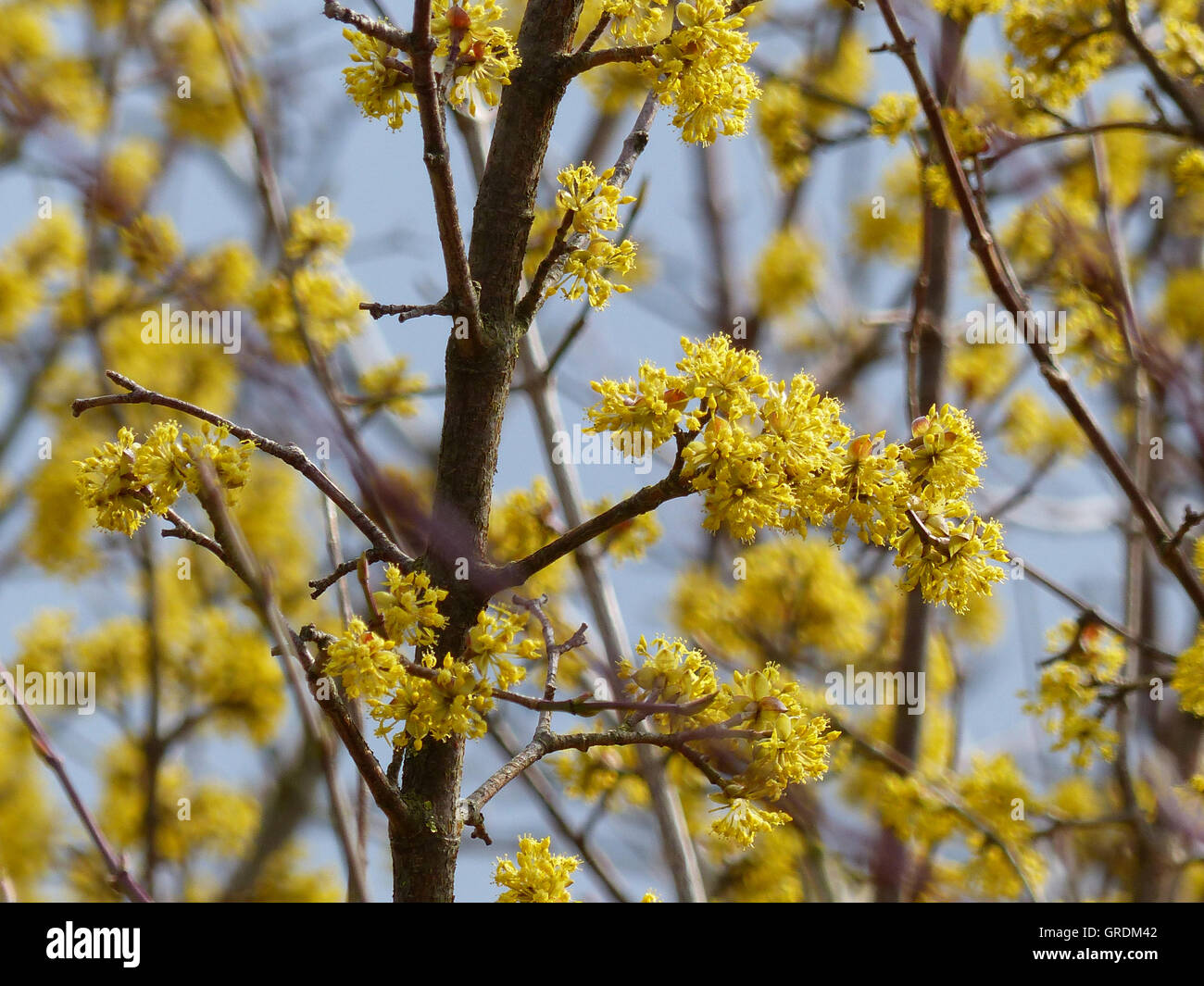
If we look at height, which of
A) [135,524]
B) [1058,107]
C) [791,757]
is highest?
[1058,107]

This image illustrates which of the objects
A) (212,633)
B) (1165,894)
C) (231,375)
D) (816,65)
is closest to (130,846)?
(212,633)

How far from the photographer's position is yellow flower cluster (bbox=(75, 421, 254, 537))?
192 cm

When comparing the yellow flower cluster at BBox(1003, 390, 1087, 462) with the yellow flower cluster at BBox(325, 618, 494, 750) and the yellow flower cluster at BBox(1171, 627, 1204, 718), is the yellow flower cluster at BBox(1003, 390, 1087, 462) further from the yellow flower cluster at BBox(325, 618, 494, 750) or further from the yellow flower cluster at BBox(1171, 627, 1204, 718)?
the yellow flower cluster at BBox(325, 618, 494, 750)

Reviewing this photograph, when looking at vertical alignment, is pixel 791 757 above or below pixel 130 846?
above

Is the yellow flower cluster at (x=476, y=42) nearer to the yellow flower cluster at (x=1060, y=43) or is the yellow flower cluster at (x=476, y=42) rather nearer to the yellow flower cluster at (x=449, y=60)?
the yellow flower cluster at (x=449, y=60)

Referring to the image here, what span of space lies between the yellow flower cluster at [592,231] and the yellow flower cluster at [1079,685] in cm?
206

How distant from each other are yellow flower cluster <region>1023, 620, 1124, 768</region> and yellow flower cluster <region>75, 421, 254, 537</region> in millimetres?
2545

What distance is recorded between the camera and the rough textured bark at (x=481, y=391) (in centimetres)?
188

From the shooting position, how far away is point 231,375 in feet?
22.6

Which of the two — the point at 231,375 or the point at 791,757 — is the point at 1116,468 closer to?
the point at 791,757

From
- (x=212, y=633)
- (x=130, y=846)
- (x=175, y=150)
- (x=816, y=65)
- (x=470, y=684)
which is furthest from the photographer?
(x=175, y=150)

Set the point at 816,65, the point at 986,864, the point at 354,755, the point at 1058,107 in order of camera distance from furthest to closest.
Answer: the point at 816,65, the point at 986,864, the point at 1058,107, the point at 354,755

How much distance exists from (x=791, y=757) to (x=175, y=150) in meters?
7.37

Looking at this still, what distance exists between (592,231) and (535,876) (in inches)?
45.9
